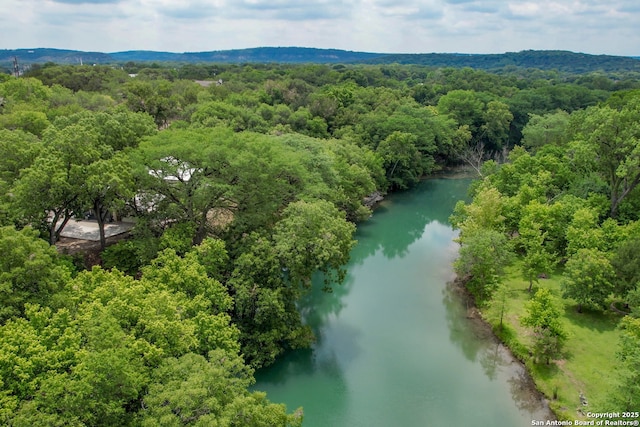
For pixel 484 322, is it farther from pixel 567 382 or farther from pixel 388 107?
pixel 388 107

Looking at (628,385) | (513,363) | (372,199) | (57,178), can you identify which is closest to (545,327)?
(513,363)

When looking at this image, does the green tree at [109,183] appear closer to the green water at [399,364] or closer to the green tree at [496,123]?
the green water at [399,364]

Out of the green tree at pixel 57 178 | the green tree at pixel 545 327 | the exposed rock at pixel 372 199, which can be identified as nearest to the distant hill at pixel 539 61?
the exposed rock at pixel 372 199

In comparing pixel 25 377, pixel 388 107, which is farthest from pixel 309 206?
pixel 388 107

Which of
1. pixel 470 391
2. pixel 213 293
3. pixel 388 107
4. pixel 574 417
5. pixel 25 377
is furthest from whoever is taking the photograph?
pixel 388 107

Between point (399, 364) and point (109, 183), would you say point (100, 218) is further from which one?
point (399, 364)
